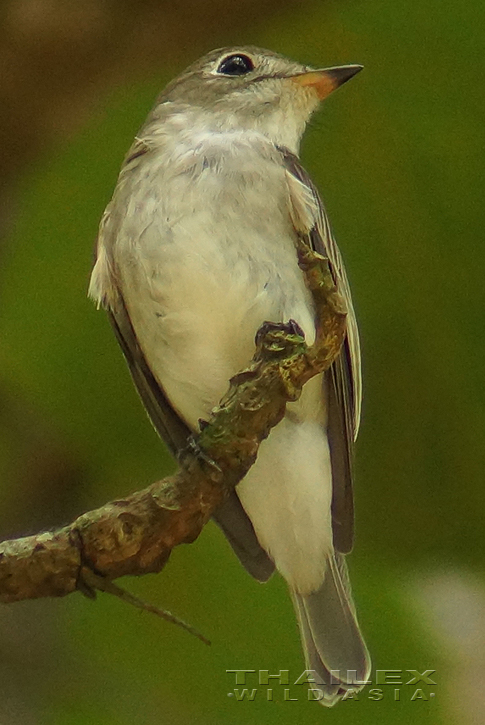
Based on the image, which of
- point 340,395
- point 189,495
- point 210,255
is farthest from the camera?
point 340,395

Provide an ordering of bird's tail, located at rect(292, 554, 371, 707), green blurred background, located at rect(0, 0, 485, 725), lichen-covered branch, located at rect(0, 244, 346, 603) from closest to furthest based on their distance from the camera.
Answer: lichen-covered branch, located at rect(0, 244, 346, 603) → bird's tail, located at rect(292, 554, 371, 707) → green blurred background, located at rect(0, 0, 485, 725)

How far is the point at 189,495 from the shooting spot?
0.94 meters

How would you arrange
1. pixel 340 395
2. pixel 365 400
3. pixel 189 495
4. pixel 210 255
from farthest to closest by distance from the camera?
pixel 365 400 → pixel 340 395 → pixel 210 255 → pixel 189 495

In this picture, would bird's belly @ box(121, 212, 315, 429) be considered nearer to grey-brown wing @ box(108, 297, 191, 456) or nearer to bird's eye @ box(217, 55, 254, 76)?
grey-brown wing @ box(108, 297, 191, 456)

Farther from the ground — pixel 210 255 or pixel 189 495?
pixel 210 255

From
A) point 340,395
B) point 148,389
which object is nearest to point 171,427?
point 148,389

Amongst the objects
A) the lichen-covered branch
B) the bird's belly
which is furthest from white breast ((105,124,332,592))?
the lichen-covered branch

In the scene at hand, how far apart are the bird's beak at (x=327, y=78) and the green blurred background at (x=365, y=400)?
0.07 m

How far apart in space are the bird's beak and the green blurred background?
7cm

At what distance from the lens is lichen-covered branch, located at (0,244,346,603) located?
0.88m

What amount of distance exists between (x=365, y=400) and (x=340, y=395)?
0.14 m

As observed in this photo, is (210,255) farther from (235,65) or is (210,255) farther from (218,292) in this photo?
(235,65)

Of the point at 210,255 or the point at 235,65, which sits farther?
the point at 235,65

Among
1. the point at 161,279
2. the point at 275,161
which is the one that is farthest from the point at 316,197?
the point at 161,279
